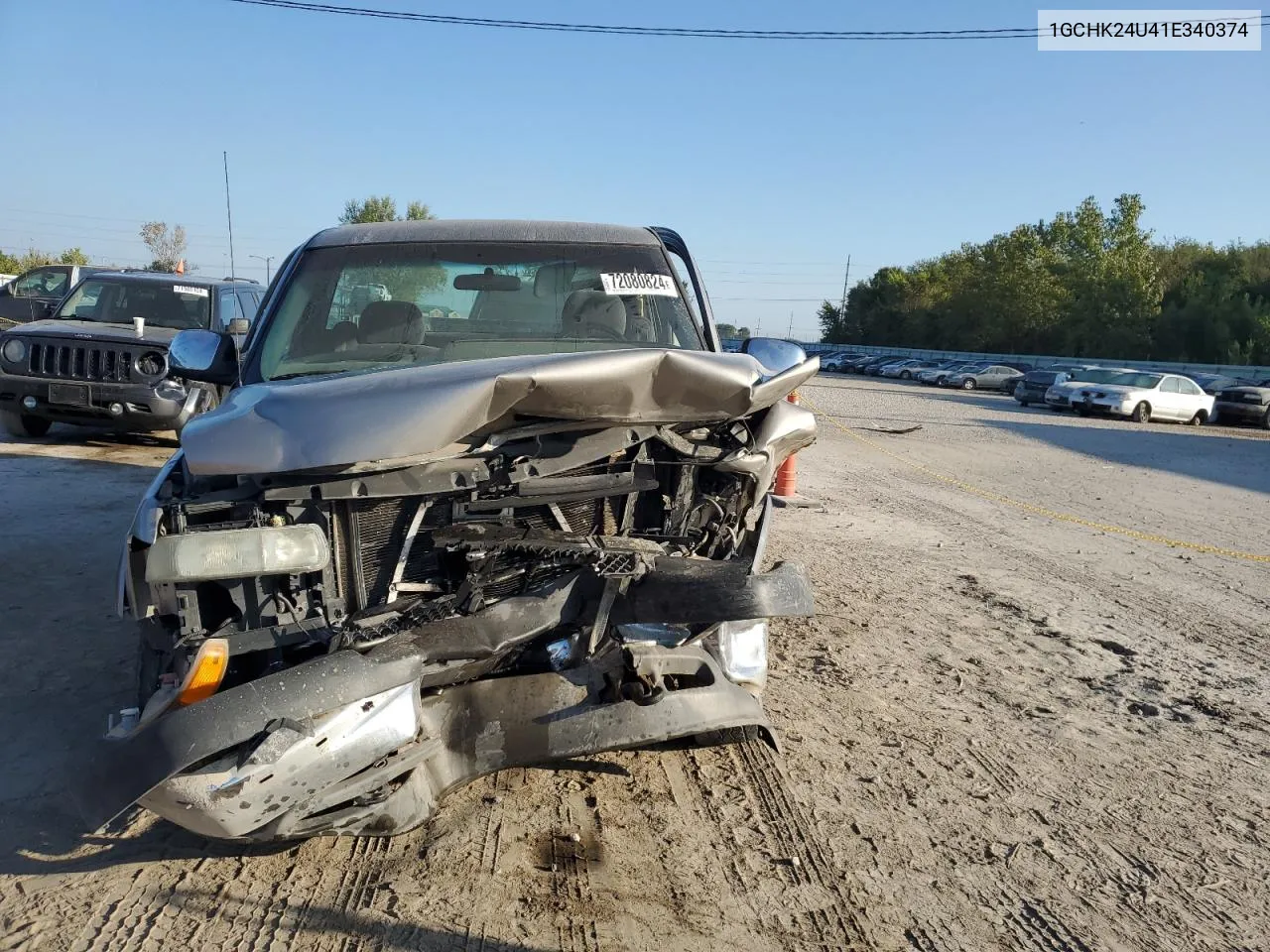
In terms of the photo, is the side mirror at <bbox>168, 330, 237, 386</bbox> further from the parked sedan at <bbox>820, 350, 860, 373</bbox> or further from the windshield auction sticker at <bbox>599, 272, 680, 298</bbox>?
the parked sedan at <bbox>820, 350, 860, 373</bbox>

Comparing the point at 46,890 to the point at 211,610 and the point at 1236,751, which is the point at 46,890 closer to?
the point at 211,610

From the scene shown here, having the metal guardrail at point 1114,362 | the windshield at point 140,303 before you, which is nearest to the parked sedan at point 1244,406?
the metal guardrail at point 1114,362

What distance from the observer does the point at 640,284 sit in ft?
14.0

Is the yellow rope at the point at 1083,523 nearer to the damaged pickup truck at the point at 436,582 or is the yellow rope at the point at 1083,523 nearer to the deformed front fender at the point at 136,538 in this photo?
the damaged pickup truck at the point at 436,582

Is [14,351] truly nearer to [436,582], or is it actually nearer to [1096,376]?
[436,582]

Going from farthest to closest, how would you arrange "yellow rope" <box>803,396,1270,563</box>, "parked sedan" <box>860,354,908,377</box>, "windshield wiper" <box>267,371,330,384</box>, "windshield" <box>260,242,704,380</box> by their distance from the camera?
"parked sedan" <box>860,354,908,377</box>
"yellow rope" <box>803,396,1270,563</box>
"windshield" <box>260,242,704,380</box>
"windshield wiper" <box>267,371,330,384</box>

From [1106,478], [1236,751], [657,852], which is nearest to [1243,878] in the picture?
[1236,751]

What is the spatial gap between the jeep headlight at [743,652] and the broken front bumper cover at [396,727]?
0.11m

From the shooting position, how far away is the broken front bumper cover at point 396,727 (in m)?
2.34

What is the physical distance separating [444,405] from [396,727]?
2.99ft

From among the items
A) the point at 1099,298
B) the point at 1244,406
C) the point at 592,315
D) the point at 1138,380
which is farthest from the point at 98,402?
the point at 1099,298

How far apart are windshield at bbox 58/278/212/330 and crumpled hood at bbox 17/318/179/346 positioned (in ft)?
0.79

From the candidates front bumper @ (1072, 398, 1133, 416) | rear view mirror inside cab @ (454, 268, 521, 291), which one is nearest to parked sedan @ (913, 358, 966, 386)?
front bumper @ (1072, 398, 1133, 416)

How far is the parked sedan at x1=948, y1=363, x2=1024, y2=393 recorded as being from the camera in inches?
1793
